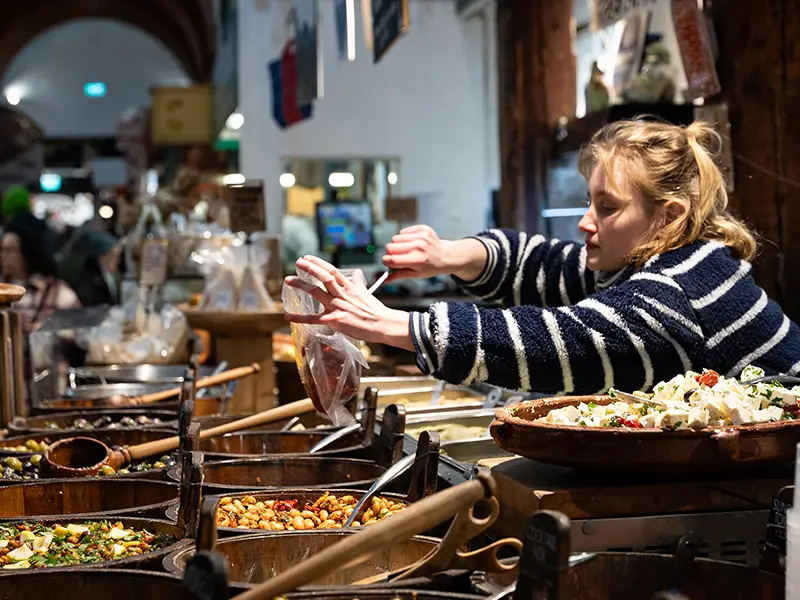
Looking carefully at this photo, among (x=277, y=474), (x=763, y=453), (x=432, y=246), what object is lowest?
(x=277, y=474)

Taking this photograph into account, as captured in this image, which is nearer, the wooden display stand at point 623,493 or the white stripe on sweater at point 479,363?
the wooden display stand at point 623,493

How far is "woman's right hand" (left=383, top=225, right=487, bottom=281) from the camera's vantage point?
255 centimetres

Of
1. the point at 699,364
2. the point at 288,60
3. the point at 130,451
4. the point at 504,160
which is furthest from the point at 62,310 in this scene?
the point at 699,364

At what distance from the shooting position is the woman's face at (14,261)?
761 cm

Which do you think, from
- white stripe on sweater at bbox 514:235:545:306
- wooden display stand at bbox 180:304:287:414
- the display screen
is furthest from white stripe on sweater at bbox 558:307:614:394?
the display screen

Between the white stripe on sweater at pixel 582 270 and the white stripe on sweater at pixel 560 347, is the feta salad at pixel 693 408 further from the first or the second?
the white stripe on sweater at pixel 582 270

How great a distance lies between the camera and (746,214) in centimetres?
346

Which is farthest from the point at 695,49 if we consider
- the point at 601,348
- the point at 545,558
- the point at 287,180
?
the point at 287,180

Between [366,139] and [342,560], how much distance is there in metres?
11.6

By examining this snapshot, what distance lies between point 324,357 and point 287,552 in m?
0.63

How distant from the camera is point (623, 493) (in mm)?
1665

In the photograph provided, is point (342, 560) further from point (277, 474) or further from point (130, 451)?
point (130, 451)

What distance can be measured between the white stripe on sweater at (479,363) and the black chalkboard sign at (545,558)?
75 centimetres

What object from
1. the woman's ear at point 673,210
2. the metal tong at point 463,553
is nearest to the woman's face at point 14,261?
the woman's ear at point 673,210
